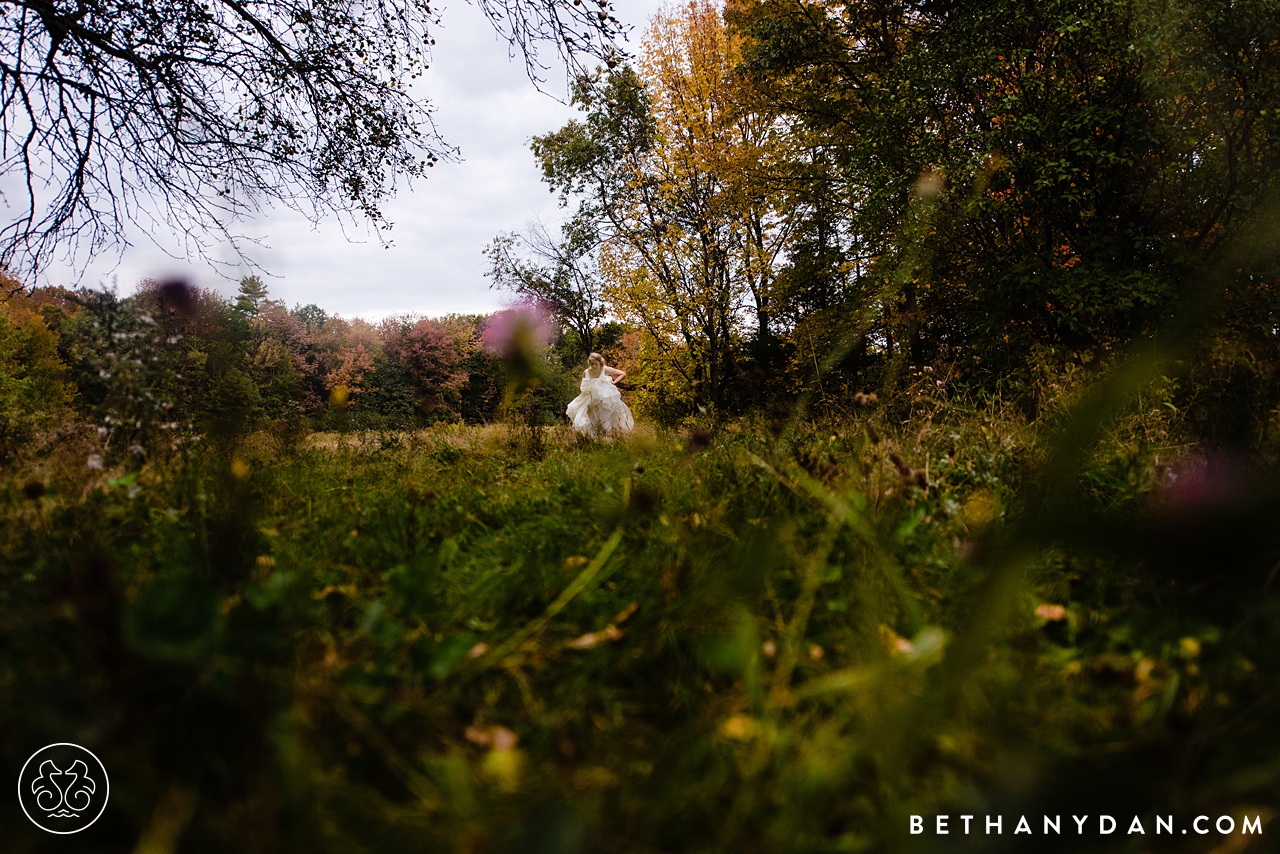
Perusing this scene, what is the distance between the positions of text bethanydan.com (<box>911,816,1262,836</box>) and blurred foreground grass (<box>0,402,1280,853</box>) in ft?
0.04

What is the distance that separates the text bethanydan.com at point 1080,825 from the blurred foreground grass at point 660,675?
0.04 feet

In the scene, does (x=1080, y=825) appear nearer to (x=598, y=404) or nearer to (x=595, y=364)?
(x=598, y=404)

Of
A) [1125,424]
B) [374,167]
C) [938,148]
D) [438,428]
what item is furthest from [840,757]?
[938,148]

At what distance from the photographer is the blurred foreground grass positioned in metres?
0.57

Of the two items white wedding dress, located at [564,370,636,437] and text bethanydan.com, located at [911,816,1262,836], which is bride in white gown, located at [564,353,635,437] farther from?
text bethanydan.com, located at [911,816,1262,836]

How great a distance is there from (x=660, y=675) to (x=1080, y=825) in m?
0.63

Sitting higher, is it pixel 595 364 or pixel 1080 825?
pixel 595 364

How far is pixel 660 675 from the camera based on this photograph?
100 cm

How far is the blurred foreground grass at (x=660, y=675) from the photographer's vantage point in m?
0.57

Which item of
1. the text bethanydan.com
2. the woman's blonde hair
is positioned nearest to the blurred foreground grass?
the text bethanydan.com

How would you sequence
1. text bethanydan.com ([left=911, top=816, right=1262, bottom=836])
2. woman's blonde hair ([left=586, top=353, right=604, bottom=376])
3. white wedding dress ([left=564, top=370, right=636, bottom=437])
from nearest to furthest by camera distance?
text bethanydan.com ([left=911, top=816, right=1262, bottom=836]), white wedding dress ([left=564, top=370, right=636, bottom=437]), woman's blonde hair ([left=586, top=353, right=604, bottom=376])

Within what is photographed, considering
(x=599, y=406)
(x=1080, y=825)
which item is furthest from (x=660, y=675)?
(x=599, y=406)

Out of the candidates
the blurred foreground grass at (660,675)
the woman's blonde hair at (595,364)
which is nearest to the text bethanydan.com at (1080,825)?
the blurred foreground grass at (660,675)

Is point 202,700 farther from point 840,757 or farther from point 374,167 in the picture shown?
point 374,167
